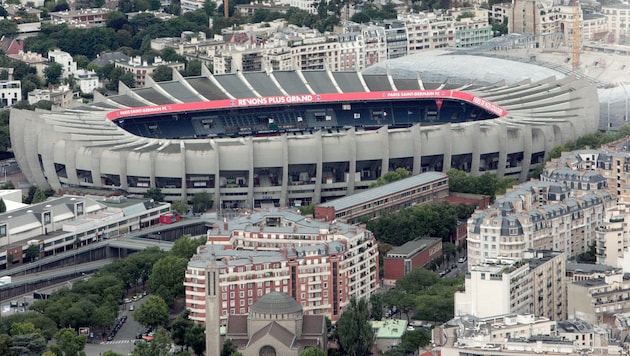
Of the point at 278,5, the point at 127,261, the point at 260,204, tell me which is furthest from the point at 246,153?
the point at 278,5

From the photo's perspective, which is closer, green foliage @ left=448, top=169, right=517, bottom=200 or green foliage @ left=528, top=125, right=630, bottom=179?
green foliage @ left=448, top=169, right=517, bottom=200

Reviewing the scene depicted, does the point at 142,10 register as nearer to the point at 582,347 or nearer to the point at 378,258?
the point at 378,258

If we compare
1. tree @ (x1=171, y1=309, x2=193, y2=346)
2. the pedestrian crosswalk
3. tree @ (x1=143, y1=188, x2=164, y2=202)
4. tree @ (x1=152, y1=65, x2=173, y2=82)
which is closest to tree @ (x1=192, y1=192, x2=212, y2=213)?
tree @ (x1=143, y1=188, x2=164, y2=202)

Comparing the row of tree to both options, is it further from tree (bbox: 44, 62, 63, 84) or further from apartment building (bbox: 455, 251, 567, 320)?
tree (bbox: 44, 62, 63, 84)

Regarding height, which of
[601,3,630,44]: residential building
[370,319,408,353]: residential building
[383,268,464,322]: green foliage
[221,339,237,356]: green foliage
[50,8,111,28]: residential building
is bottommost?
[370,319,408,353]: residential building

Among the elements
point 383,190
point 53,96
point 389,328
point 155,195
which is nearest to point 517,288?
point 389,328

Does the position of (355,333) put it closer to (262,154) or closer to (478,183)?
(478,183)
